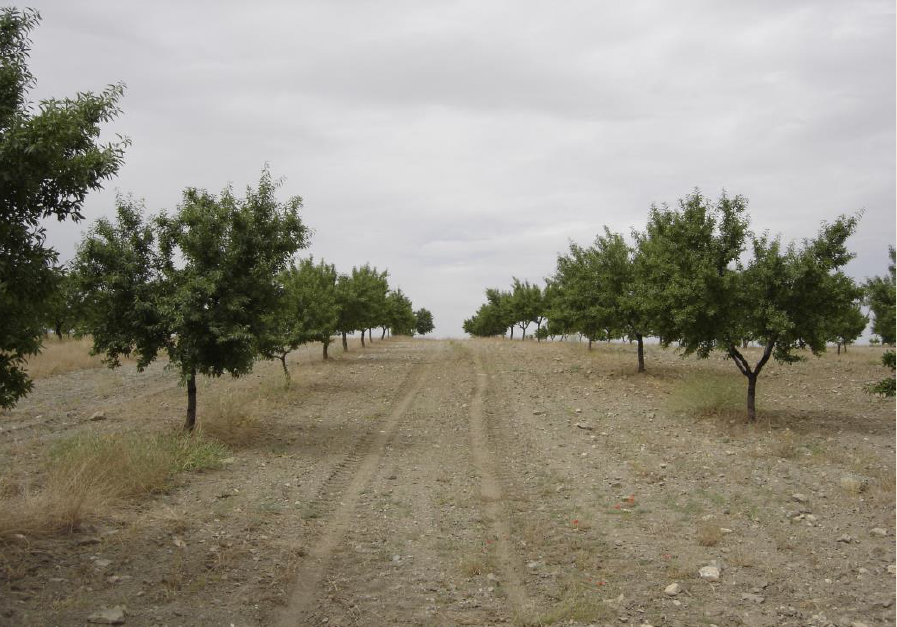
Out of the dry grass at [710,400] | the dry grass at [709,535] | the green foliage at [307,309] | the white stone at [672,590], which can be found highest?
the green foliage at [307,309]

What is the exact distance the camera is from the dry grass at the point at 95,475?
26.7 feet

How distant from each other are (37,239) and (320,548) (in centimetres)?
537

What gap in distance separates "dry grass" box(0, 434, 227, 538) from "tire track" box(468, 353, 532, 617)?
5836 millimetres

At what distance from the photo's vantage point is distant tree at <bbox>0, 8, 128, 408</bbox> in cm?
642

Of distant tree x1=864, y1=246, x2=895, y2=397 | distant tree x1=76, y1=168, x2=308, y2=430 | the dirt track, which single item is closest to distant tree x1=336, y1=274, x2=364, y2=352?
the dirt track

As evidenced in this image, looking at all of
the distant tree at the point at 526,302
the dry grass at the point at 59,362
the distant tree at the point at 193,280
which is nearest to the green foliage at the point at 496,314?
the distant tree at the point at 526,302

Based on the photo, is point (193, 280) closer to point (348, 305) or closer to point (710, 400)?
point (710, 400)

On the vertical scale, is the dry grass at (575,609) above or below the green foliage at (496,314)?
below

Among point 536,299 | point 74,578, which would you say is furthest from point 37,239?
point 536,299

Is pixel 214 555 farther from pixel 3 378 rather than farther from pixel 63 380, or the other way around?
pixel 63 380

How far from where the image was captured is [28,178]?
21.0ft

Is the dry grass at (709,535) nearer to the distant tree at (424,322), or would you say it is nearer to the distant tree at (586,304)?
the distant tree at (586,304)

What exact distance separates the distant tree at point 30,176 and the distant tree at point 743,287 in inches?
563

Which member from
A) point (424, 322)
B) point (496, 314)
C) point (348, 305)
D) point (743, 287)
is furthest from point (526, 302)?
point (424, 322)
